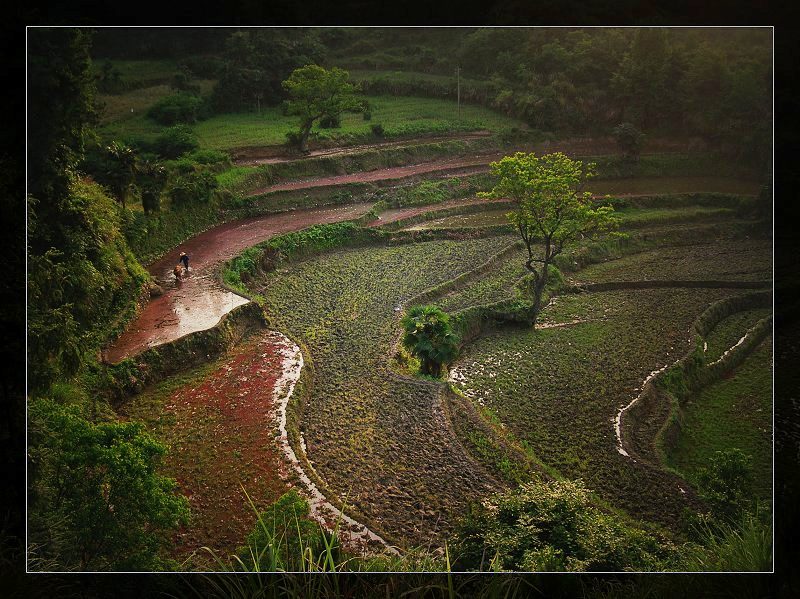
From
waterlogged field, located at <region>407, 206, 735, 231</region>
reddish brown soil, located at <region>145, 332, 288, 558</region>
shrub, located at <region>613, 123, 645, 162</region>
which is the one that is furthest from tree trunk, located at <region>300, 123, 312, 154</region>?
shrub, located at <region>613, 123, 645, 162</region>

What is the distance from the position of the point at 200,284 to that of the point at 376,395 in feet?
6.57

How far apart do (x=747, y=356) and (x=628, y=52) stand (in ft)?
9.22

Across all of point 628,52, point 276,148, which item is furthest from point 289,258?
point 628,52

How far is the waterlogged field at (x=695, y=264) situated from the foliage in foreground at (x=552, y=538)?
7.61 ft

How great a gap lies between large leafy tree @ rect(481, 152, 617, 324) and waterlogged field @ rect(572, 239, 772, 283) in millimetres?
454

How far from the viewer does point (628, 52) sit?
6434 millimetres

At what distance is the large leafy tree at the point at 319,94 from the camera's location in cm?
618

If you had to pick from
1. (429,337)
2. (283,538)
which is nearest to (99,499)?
(283,538)

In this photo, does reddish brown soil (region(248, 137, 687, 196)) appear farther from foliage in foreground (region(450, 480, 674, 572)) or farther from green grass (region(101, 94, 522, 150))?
foliage in foreground (region(450, 480, 674, 572))

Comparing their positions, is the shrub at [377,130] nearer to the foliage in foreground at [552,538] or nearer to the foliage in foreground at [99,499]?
the foliage in foreground at [99,499]

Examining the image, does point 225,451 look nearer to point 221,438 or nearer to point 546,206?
point 221,438

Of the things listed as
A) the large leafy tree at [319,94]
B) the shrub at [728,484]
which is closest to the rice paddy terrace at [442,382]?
the shrub at [728,484]

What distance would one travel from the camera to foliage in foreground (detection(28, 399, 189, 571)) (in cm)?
498
